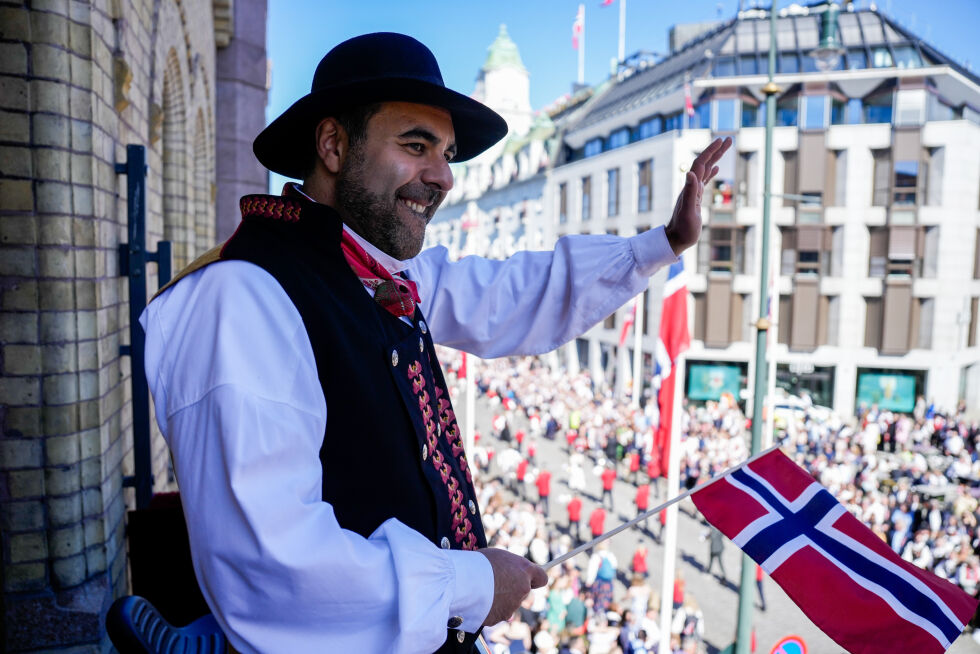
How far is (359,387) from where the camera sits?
169 cm

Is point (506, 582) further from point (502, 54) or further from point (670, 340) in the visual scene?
point (502, 54)

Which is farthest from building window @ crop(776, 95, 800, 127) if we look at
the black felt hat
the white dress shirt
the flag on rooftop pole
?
the white dress shirt

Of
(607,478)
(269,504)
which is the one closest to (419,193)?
(269,504)

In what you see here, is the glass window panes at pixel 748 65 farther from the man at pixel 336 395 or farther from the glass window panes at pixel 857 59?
the man at pixel 336 395

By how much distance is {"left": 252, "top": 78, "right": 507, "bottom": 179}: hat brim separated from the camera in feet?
6.35

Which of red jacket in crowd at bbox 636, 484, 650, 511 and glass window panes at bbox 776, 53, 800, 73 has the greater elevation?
glass window panes at bbox 776, 53, 800, 73

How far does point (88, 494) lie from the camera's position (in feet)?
9.13

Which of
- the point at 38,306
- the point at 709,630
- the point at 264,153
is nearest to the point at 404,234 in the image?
the point at 264,153

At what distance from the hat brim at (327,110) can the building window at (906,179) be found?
1164 inches

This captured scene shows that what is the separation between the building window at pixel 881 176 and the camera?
2719cm

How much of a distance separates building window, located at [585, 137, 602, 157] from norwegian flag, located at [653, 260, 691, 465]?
1046 inches

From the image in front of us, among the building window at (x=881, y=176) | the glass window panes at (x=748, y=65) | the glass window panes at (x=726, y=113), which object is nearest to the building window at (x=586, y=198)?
the glass window panes at (x=726, y=113)

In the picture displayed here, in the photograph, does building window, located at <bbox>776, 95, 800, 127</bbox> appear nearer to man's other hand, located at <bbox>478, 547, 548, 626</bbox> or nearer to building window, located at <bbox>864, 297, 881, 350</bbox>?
building window, located at <bbox>864, 297, 881, 350</bbox>

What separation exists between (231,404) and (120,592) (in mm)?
2279
